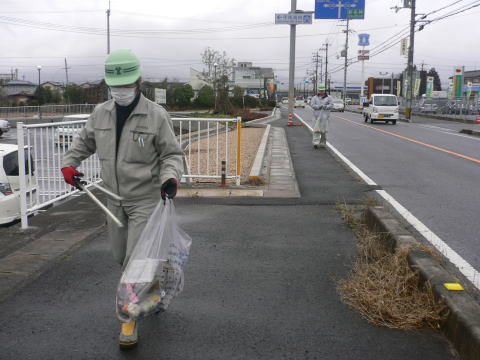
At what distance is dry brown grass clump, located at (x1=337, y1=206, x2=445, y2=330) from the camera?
3.64 meters

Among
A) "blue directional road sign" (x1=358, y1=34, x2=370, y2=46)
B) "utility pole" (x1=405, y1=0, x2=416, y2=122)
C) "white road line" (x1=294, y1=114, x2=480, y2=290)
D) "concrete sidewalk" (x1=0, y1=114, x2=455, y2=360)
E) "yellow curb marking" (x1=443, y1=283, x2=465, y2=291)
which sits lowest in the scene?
"concrete sidewalk" (x1=0, y1=114, x2=455, y2=360)

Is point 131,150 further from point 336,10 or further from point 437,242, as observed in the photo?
point 336,10

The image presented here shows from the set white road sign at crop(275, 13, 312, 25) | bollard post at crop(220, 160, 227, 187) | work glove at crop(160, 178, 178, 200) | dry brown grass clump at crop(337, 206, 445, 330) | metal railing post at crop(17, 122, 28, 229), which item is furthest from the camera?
white road sign at crop(275, 13, 312, 25)

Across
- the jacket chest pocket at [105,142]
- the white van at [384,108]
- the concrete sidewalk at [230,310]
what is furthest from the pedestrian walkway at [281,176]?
the white van at [384,108]

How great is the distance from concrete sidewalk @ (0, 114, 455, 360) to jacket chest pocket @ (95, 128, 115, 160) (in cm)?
121

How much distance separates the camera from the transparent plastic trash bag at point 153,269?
3322 millimetres

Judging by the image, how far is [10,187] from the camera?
7535 millimetres

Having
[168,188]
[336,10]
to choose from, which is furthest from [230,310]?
[336,10]

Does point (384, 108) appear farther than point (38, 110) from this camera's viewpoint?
No

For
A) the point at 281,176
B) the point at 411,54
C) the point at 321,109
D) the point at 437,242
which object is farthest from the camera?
the point at 411,54

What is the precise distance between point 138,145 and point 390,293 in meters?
2.17

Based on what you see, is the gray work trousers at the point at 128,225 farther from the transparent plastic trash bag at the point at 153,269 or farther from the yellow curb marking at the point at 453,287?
the yellow curb marking at the point at 453,287

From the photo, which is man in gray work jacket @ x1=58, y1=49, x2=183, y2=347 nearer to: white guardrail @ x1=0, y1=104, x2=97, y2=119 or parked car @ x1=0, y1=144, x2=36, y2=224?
parked car @ x1=0, y1=144, x2=36, y2=224

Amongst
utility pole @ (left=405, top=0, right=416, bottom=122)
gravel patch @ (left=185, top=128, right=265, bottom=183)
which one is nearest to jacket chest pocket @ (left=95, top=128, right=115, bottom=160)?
gravel patch @ (left=185, top=128, right=265, bottom=183)
